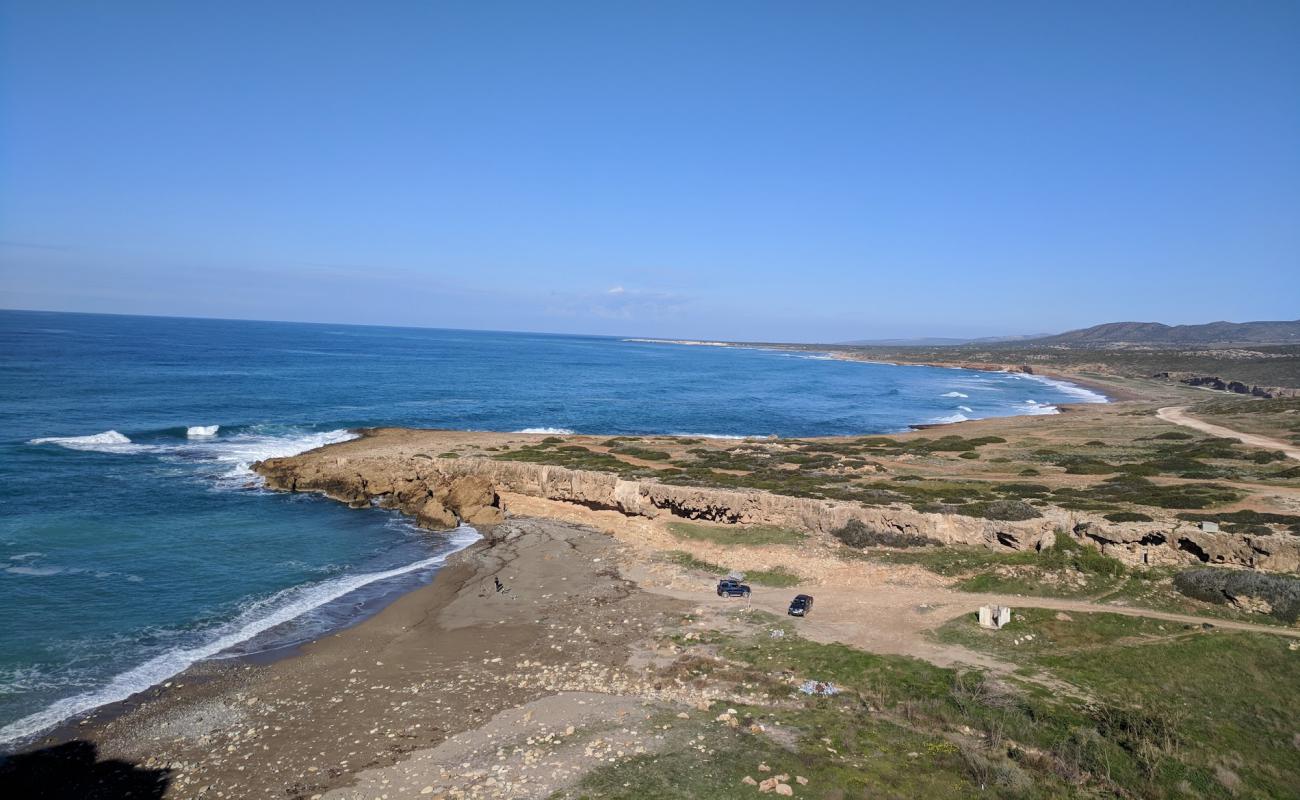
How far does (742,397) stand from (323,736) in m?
106

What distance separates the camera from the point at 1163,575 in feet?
90.5

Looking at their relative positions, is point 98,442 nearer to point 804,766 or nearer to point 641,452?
point 641,452

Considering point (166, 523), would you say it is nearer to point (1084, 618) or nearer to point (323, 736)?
point (323, 736)

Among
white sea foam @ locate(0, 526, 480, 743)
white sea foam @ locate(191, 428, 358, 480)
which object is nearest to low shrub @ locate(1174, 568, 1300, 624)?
white sea foam @ locate(0, 526, 480, 743)

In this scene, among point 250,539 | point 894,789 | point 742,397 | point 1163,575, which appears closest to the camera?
point 894,789

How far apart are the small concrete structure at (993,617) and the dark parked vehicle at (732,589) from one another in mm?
9142

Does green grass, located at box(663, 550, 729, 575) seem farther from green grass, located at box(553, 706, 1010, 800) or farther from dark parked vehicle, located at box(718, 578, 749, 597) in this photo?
green grass, located at box(553, 706, 1010, 800)

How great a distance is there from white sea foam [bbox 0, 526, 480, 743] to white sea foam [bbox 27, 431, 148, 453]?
36.4 meters

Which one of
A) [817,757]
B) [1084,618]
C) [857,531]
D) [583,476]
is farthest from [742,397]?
[817,757]

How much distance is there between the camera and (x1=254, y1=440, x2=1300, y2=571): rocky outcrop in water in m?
28.7

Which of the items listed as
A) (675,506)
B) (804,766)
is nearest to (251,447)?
(675,506)

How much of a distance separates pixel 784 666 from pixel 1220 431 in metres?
71.1

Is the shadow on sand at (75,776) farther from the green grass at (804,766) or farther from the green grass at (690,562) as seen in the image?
the green grass at (690,562)

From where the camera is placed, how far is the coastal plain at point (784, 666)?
16.6 metres
